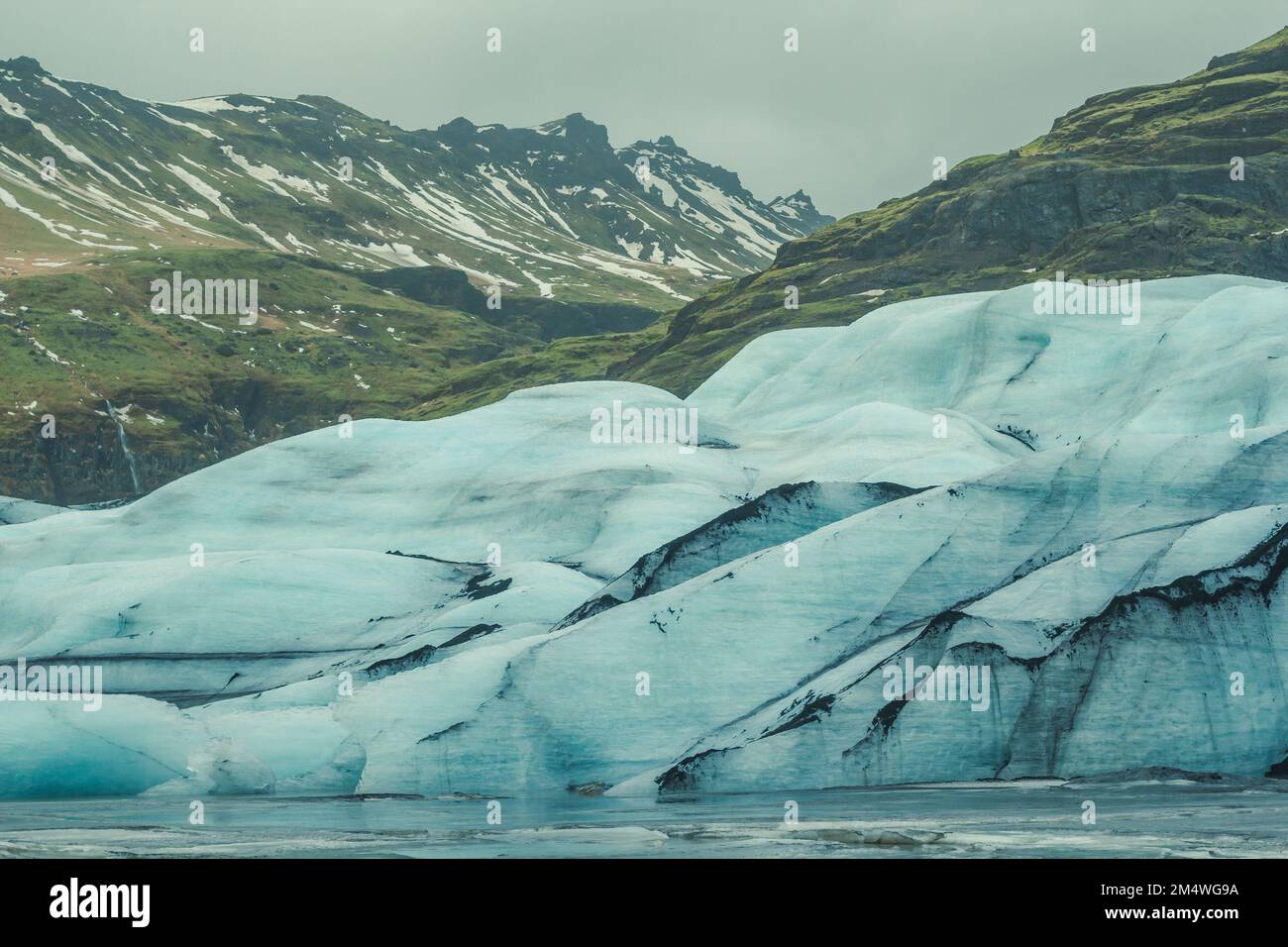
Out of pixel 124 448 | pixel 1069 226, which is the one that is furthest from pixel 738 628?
pixel 124 448

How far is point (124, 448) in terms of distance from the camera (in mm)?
150375

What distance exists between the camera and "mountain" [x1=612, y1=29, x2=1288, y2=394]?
9612cm

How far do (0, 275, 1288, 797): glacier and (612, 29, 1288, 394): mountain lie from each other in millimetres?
49236

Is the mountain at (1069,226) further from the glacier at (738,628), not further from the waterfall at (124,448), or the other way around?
the waterfall at (124,448)

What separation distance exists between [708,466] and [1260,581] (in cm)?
2553

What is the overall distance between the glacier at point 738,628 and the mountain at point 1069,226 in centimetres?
4924

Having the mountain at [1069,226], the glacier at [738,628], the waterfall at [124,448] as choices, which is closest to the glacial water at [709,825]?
the glacier at [738,628]

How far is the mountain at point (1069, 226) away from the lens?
315ft

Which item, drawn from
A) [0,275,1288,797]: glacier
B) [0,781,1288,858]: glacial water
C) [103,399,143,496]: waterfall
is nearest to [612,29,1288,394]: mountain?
[0,275,1288,797]: glacier

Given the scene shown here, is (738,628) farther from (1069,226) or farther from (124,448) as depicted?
(124,448)

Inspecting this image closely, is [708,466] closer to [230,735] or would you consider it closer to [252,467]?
[252,467]

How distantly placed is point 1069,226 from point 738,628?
87.2m
